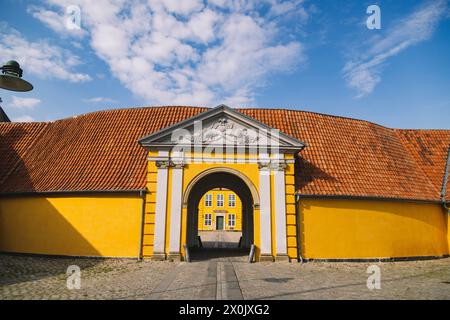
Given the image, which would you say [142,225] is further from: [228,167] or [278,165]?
[278,165]

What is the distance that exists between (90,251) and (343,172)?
12237mm

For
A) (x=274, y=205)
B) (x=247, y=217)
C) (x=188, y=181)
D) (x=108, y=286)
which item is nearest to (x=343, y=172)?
(x=274, y=205)

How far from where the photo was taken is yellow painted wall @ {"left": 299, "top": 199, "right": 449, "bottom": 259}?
1325 cm

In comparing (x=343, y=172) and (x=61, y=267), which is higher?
(x=343, y=172)

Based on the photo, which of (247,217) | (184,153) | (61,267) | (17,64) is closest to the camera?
Result: (17,64)

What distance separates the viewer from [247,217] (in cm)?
1781

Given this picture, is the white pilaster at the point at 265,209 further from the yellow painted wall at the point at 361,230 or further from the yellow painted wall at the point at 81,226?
the yellow painted wall at the point at 81,226

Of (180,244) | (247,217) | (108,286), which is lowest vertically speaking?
(108,286)

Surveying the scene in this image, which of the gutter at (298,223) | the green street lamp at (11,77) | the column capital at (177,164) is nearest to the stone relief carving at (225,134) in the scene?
the column capital at (177,164)

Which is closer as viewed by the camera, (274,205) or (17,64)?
(17,64)

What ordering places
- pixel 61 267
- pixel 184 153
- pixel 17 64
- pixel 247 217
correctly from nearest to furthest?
pixel 17 64 → pixel 61 267 → pixel 184 153 → pixel 247 217

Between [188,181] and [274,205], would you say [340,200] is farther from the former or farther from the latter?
Result: [188,181]

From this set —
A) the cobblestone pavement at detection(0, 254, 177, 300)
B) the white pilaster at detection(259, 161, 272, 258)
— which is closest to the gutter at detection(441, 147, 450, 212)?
the white pilaster at detection(259, 161, 272, 258)

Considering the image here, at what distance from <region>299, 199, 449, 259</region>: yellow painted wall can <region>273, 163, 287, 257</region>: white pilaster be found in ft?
3.00
